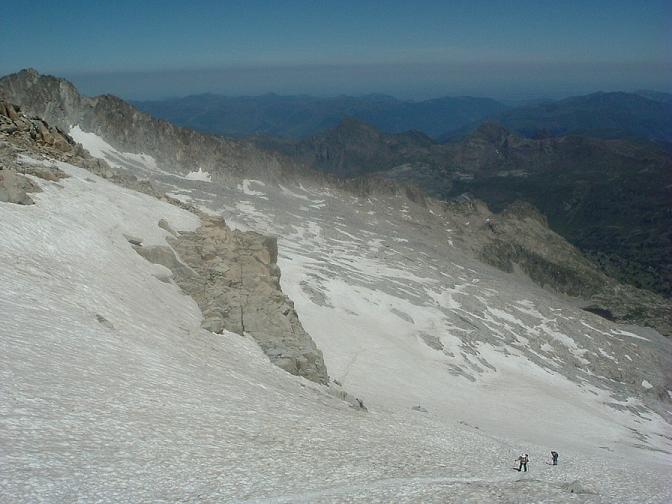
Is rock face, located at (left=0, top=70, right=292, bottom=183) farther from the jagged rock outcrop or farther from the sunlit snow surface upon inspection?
the sunlit snow surface

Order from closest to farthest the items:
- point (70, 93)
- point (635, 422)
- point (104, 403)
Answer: point (104, 403), point (635, 422), point (70, 93)

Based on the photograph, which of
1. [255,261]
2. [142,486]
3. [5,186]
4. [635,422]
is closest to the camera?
[142,486]

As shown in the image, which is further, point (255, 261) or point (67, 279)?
point (255, 261)

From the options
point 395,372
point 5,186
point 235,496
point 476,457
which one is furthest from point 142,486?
point 395,372

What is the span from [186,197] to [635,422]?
84.5m

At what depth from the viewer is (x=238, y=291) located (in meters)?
36.8

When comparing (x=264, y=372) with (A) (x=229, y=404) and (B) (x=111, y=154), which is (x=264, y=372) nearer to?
(A) (x=229, y=404)

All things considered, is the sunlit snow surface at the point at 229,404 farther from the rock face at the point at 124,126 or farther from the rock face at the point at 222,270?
the rock face at the point at 124,126

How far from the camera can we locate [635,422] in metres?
59.6

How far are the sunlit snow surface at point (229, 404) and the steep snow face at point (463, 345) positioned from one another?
1.41 ft

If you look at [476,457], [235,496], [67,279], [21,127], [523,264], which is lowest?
[523,264]

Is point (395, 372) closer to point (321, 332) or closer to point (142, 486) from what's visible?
point (321, 332)

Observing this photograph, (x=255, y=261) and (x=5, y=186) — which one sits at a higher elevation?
(x=5, y=186)

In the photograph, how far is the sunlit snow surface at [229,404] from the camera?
48.9 feet
